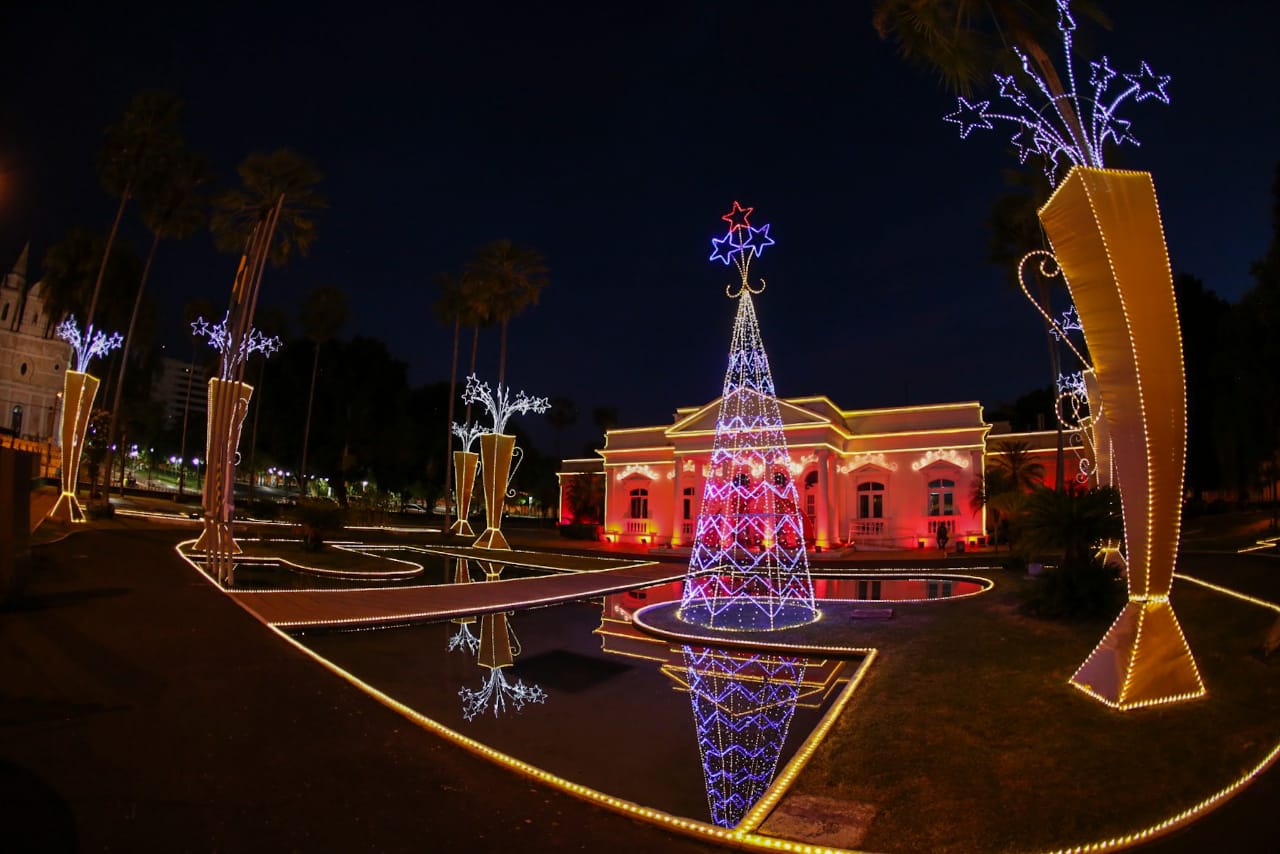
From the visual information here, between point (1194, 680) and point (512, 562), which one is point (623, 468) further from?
point (1194, 680)

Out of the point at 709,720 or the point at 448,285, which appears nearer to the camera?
the point at 709,720

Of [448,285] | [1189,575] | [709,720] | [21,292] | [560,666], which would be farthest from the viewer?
[21,292]

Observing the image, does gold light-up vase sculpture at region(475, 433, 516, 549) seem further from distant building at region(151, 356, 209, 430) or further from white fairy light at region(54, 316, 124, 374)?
distant building at region(151, 356, 209, 430)

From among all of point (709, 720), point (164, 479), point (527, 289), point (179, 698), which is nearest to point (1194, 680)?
point (709, 720)

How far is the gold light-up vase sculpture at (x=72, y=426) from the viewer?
70.1 ft

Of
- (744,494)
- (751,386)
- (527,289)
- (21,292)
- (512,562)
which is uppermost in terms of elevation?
(21,292)

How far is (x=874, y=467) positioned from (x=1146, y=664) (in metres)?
27.4

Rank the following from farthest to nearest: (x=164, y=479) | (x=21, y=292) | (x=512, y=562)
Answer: (x=164, y=479) → (x=21, y=292) → (x=512, y=562)

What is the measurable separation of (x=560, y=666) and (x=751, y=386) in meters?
6.63

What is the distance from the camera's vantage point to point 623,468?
38.1 meters

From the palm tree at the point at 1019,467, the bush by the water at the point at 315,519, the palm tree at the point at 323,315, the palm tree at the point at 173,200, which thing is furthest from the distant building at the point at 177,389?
the palm tree at the point at 1019,467

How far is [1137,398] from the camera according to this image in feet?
20.7

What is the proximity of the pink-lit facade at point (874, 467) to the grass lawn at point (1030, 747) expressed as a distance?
21897 millimetres

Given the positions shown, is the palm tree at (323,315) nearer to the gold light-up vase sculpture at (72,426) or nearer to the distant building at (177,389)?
the gold light-up vase sculpture at (72,426)
